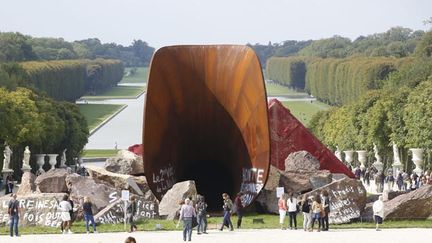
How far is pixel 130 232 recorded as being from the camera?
30750 mm

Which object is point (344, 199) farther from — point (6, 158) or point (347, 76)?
point (347, 76)

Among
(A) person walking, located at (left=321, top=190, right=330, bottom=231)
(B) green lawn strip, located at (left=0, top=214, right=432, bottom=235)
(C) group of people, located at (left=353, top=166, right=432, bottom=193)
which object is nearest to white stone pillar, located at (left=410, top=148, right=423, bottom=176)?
(C) group of people, located at (left=353, top=166, right=432, bottom=193)

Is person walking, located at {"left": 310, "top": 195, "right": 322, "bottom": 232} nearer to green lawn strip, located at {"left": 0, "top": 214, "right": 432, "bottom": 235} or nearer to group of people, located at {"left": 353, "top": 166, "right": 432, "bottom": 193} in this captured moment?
green lawn strip, located at {"left": 0, "top": 214, "right": 432, "bottom": 235}

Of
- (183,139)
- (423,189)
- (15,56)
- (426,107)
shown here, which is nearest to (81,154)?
(426,107)

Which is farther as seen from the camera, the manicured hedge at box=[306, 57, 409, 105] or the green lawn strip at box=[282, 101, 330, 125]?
the green lawn strip at box=[282, 101, 330, 125]

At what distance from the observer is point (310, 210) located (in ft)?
102

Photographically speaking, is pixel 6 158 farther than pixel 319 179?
Yes

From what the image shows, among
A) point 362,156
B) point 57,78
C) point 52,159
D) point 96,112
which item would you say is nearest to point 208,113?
point 52,159

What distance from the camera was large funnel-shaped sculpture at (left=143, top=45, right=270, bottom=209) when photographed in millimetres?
34938

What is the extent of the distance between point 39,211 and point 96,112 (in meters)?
109

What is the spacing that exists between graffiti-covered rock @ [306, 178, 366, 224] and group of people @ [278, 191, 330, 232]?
105 centimetres

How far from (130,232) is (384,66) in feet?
262

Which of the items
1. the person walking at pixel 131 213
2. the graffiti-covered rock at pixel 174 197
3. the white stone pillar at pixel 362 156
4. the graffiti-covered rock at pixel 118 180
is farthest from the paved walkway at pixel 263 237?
the white stone pillar at pixel 362 156

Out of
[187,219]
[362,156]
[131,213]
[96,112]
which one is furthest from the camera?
[96,112]
